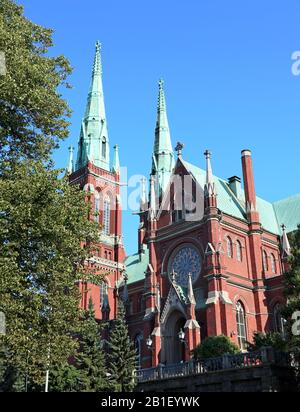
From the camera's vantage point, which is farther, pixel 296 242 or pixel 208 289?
pixel 208 289

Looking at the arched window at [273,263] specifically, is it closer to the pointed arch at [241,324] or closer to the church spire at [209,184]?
the pointed arch at [241,324]

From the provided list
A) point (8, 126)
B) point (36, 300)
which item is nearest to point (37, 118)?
point (8, 126)

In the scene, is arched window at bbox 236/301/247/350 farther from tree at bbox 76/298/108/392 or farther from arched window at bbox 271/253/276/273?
tree at bbox 76/298/108/392

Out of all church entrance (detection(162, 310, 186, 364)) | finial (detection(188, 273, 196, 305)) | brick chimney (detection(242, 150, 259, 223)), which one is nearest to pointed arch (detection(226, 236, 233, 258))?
brick chimney (detection(242, 150, 259, 223))

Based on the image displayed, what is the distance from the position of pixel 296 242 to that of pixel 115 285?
3914 cm

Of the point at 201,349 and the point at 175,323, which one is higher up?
the point at 175,323

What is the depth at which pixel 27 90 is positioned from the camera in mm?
16328

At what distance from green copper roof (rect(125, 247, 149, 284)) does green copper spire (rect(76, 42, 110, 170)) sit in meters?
13.1

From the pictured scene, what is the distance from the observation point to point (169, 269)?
4359 cm

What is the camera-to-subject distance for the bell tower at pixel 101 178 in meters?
61.5

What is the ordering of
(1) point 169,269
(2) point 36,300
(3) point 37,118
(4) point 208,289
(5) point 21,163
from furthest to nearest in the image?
(1) point 169,269 → (4) point 208,289 → (3) point 37,118 → (5) point 21,163 → (2) point 36,300

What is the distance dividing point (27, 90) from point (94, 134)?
52289 mm

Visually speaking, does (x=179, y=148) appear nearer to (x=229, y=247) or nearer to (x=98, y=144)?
(x=229, y=247)

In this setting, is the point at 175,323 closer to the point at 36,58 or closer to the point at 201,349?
the point at 201,349
